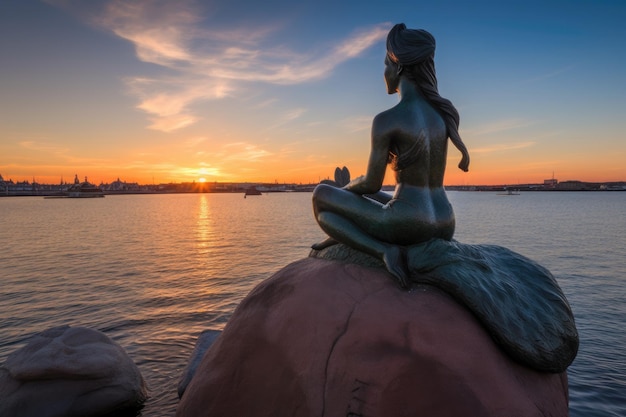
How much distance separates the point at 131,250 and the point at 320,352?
83.2 ft

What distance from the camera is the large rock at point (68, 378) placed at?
598 cm

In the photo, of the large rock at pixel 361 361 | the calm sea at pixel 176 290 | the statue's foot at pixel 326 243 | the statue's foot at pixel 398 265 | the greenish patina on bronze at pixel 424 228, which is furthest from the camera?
the calm sea at pixel 176 290

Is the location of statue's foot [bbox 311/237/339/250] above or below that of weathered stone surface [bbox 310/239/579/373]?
above

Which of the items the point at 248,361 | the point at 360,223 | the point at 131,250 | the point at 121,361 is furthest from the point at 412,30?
the point at 131,250

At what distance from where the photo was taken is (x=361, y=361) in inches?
139

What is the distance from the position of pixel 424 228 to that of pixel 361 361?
59.0 inches

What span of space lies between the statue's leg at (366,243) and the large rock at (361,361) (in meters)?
0.14

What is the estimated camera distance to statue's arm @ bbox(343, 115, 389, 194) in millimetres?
4340

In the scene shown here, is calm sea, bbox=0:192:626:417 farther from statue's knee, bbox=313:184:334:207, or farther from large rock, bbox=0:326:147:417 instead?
statue's knee, bbox=313:184:334:207

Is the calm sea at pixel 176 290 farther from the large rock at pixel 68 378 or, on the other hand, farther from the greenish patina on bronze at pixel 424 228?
the greenish patina on bronze at pixel 424 228

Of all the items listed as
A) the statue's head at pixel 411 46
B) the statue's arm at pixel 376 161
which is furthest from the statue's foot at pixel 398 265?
the statue's head at pixel 411 46

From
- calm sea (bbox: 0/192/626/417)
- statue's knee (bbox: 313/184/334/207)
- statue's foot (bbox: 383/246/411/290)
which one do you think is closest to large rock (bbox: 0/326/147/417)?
calm sea (bbox: 0/192/626/417)

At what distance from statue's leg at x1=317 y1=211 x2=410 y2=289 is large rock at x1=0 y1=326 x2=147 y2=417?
15.2 ft

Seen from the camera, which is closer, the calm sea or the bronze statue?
the bronze statue
